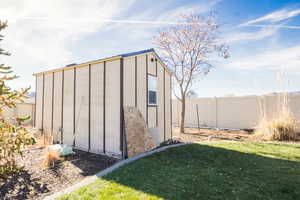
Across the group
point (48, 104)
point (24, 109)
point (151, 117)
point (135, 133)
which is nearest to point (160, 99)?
point (151, 117)

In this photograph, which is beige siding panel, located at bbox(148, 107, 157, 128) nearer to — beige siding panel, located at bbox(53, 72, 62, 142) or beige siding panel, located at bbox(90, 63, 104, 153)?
beige siding panel, located at bbox(90, 63, 104, 153)

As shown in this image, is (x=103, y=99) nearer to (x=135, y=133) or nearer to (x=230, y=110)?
(x=135, y=133)

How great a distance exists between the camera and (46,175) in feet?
13.1

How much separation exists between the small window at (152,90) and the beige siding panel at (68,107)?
334 centimetres

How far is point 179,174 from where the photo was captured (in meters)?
3.92

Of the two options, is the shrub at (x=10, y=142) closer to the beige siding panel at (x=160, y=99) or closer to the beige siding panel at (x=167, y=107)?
the beige siding panel at (x=160, y=99)

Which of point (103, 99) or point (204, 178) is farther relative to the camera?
point (103, 99)

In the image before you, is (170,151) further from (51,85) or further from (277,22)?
(277,22)

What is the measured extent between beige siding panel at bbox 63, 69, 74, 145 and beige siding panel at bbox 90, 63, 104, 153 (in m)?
1.34

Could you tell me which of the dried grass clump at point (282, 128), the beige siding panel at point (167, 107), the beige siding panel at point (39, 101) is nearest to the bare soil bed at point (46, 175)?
the beige siding panel at point (39, 101)

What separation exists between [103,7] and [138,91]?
10.8 ft

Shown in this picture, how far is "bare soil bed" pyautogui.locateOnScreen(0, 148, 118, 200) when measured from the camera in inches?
126

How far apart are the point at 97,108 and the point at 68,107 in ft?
6.15

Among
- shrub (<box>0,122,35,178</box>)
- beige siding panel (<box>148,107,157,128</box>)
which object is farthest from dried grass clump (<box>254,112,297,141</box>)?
shrub (<box>0,122,35,178</box>)
